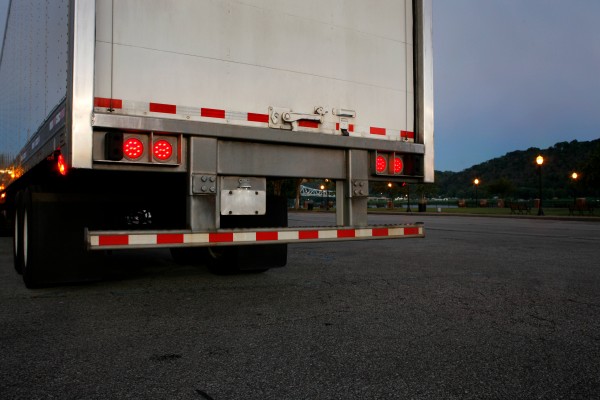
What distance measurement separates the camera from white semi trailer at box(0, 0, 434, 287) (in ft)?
12.7

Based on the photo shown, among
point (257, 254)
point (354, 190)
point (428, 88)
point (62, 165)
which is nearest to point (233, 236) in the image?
point (354, 190)

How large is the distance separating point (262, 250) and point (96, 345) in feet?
10.1

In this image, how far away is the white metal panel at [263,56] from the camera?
3969 millimetres

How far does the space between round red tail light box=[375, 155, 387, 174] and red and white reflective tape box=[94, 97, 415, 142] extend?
0.23 meters

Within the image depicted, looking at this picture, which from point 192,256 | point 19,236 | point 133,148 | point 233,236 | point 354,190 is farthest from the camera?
point 192,256

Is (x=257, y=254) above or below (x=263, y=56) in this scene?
below

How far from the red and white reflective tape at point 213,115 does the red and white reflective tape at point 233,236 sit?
3.17 ft

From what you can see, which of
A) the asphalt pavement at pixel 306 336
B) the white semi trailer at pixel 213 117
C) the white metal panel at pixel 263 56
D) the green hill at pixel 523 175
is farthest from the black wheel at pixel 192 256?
the green hill at pixel 523 175

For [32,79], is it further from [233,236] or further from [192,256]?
[233,236]

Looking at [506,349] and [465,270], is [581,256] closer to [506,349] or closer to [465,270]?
[465,270]

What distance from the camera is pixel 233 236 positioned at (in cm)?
422

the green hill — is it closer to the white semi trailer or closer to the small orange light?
the white semi trailer

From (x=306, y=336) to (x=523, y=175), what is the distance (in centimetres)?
13433

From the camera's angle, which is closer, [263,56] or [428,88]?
[263,56]
